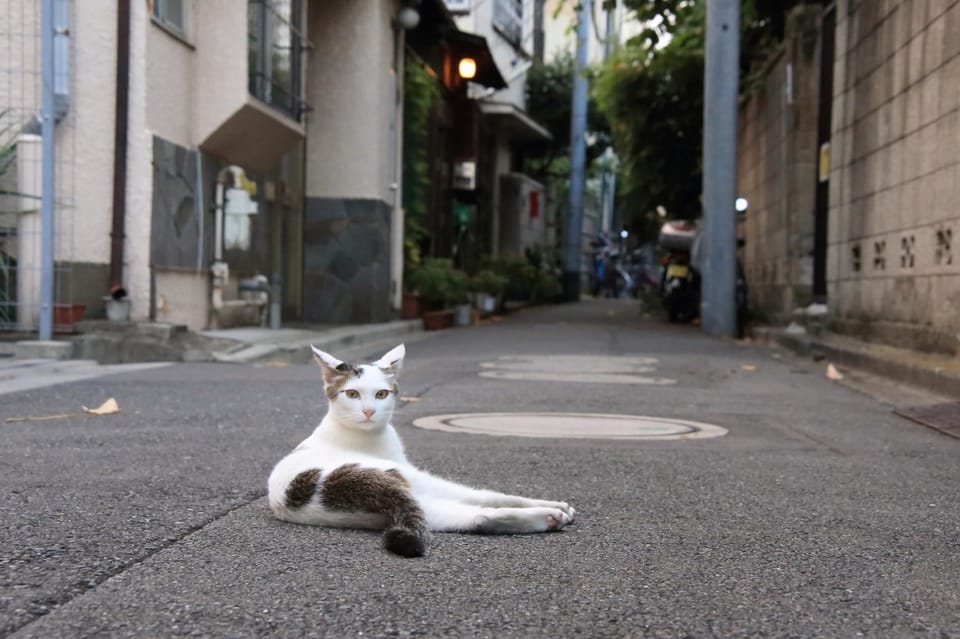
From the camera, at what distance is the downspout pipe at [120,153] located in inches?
365

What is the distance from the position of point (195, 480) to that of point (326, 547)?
1.21 metres

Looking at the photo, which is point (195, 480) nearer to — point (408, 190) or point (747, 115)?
point (408, 190)

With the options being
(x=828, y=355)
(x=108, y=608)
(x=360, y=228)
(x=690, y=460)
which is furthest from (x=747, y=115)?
(x=108, y=608)

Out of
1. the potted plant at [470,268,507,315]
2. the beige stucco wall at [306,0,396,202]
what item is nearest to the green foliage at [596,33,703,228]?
the potted plant at [470,268,507,315]

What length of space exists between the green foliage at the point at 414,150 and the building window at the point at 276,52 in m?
4.42

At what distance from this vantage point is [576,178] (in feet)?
101

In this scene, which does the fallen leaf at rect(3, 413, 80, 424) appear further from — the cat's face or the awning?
the awning

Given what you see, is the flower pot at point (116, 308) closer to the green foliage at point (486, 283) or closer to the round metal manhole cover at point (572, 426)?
the round metal manhole cover at point (572, 426)

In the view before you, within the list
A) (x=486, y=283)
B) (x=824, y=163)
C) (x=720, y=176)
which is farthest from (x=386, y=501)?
(x=486, y=283)

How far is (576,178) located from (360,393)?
2811 cm

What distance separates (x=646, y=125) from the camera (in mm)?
19516

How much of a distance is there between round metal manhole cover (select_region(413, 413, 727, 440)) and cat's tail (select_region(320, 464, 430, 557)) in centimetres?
243

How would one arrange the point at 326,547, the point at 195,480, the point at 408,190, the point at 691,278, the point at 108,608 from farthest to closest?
the point at 691,278 < the point at 408,190 < the point at 195,480 < the point at 326,547 < the point at 108,608

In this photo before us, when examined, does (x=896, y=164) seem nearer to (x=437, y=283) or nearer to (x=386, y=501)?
(x=386, y=501)
